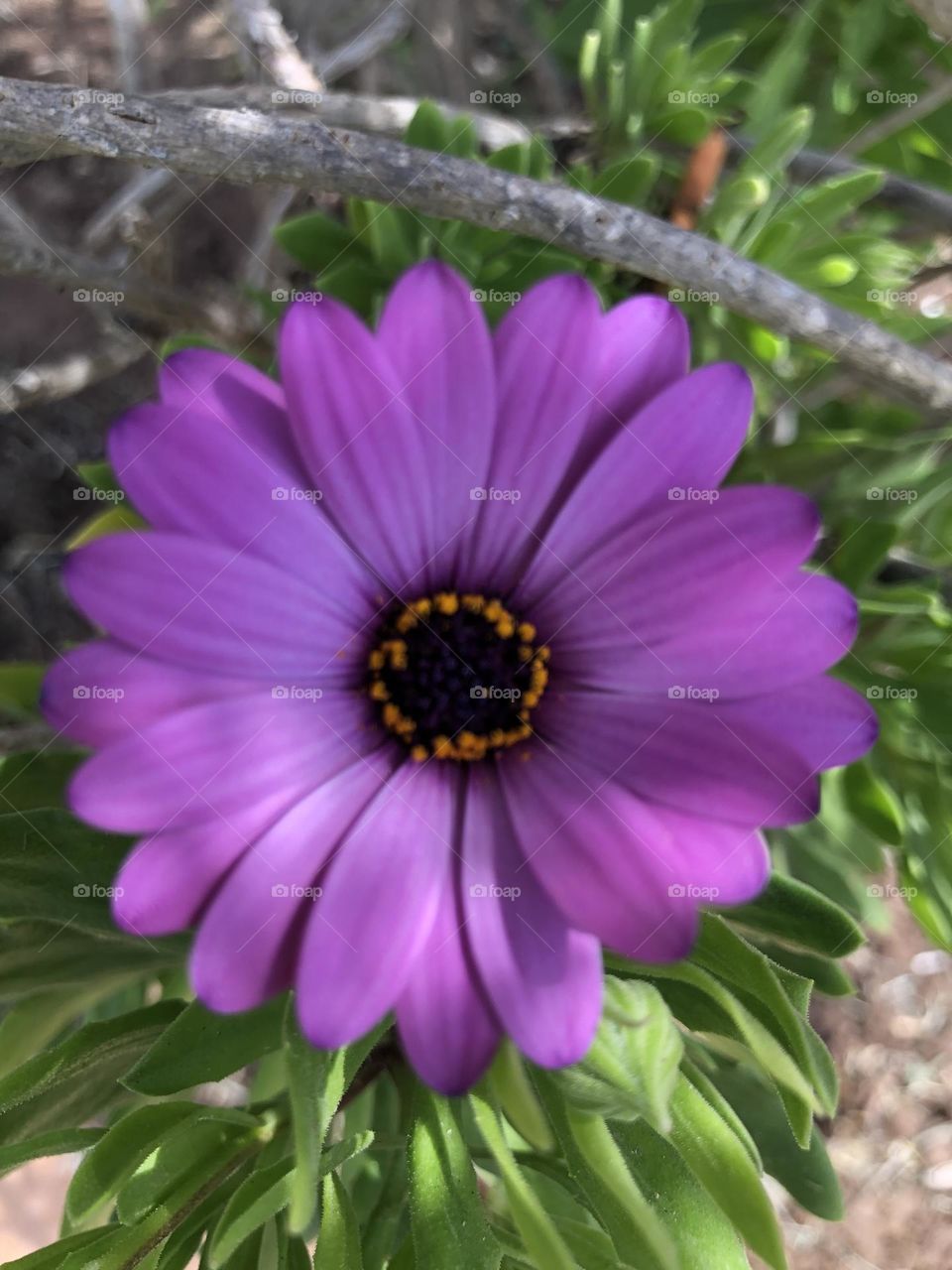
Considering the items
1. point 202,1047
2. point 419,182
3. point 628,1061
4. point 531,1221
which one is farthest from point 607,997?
point 419,182

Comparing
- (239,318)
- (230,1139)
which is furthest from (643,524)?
(239,318)

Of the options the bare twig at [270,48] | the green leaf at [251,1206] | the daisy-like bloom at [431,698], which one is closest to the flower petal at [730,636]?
the daisy-like bloom at [431,698]

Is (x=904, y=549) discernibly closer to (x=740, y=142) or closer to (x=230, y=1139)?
(x=740, y=142)

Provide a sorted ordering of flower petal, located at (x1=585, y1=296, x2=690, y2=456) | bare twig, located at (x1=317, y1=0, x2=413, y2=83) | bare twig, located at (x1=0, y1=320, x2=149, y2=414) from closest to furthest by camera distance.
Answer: flower petal, located at (x1=585, y1=296, x2=690, y2=456)
bare twig, located at (x1=0, y1=320, x2=149, y2=414)
bare twig, located at (x1=317, y1=0, x2=413, y2=83)

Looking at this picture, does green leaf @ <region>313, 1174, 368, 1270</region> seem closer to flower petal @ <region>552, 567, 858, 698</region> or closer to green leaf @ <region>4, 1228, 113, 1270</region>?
green leaf @ <region>4, 1228, 113, 1270</region>

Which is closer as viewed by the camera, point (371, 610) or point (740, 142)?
point (371, 610)

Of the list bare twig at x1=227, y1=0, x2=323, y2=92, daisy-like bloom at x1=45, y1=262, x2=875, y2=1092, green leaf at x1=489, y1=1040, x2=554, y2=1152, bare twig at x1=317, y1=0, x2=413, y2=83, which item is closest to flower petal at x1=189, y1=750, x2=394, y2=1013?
daisy-like bloom at x1=45, y1=262, x2=875, y2=1092
